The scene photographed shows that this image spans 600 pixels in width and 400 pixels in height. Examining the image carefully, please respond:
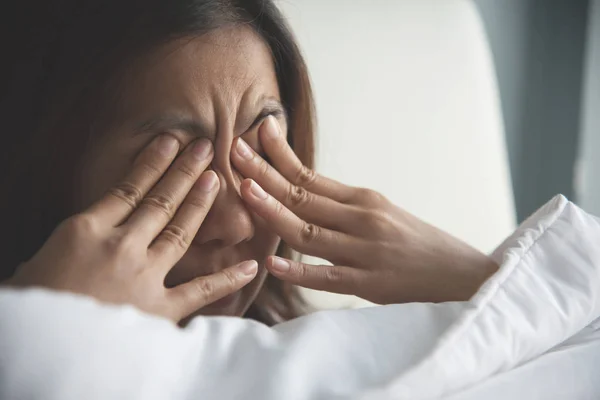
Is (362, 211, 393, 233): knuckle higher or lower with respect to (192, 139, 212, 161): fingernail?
lower

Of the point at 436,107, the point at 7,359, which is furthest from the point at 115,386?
the point at 436,107

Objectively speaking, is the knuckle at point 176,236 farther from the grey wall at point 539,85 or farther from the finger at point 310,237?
the grey wall at point 539,85

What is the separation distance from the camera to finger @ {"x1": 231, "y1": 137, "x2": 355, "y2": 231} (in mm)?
687

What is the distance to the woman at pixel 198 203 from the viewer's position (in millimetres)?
445

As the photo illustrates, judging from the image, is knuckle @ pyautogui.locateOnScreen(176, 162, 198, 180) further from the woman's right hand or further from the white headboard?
the white headboard

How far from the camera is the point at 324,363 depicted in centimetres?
43

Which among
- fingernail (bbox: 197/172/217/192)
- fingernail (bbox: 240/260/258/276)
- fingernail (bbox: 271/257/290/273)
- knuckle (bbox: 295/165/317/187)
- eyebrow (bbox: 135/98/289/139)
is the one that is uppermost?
eyebrow (bbox: 135/98/289/139)

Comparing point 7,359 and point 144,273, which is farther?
point 144,273

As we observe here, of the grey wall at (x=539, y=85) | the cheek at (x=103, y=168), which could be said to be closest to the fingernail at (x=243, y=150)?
the cheek at (x=103, y=168)

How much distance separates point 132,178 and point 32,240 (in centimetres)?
22

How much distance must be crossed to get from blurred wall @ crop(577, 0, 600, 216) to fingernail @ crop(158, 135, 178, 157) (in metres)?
1.27

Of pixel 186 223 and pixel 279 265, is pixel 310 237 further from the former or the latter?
pixel 186 223

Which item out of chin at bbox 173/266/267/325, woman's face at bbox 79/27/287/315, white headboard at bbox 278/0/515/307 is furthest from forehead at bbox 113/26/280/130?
white headboard at bbox 278/0/515/307

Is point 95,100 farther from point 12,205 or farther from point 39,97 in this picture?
point 12,205
